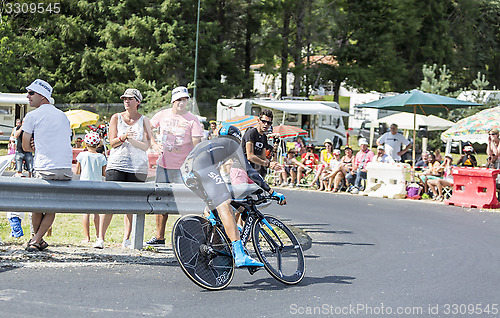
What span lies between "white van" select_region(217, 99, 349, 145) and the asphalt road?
26.7 metres

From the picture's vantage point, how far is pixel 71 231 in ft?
37.4

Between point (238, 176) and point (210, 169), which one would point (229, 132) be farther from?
point (238, 176)

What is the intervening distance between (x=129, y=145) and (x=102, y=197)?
2.93 ft

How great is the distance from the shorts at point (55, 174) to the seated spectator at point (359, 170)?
13893 mm

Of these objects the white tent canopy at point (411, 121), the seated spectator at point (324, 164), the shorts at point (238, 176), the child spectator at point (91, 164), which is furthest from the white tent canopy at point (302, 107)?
the child spectator at point (91, 164)

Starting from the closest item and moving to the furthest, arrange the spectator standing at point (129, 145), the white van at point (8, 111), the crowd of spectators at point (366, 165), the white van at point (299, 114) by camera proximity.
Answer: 1. the spectator standing at point (129, 145)
2. the crowd of spectators at point (366, 165)
3. the white van at point (8, 111)
4. the white van at point (299, 114)

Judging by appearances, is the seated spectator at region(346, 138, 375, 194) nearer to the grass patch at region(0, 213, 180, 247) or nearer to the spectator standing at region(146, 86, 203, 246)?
the grass patch at region(0, 213, 180, 247)

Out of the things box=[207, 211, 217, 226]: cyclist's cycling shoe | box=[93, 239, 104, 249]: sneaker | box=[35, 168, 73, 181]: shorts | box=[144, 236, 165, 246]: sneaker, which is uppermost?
box=[35, 168, 73, 181]: shorts

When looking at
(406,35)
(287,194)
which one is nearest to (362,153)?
(287,194)

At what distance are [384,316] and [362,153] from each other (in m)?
15.4

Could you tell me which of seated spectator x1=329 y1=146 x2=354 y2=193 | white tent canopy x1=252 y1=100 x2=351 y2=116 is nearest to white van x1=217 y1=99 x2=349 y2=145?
white tent canopy x1=252 y1=100 x2=351 y2=116

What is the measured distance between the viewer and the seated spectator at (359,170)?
21016 mm

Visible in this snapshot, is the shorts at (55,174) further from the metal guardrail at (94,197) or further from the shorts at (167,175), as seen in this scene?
the shorts at (167,175)

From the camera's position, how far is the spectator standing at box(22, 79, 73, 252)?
784 cm
